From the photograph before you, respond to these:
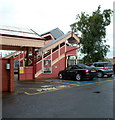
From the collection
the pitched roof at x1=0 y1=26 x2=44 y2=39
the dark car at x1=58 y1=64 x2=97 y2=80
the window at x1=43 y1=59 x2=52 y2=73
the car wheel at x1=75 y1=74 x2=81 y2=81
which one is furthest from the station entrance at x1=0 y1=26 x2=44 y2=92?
the car wheel at x1=75 y1=74 x2=81 y2=81

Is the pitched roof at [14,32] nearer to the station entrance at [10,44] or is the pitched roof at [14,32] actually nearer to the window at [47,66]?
the station entrance at [10,44]

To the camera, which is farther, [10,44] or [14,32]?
[14,32]

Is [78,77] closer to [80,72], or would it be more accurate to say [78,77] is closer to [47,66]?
[80,72]

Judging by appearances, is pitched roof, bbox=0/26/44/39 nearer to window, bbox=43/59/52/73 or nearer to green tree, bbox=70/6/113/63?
window, bbox=43/59/52/73

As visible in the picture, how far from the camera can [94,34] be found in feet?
82.6

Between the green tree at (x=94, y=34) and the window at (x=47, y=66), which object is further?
the green tree at (x=94, y=34)

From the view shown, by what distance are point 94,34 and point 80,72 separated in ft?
52.1

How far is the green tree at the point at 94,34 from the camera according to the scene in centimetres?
2469

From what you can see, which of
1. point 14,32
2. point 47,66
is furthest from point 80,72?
point 14,32

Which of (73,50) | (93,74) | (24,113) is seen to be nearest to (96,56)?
(73,50)

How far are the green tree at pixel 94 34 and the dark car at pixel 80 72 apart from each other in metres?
13.2

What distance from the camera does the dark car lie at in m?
11.1

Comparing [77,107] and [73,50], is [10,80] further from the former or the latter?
[73,50]

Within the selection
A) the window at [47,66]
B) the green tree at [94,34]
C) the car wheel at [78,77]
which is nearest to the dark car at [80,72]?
the car wheel at [78,77]
